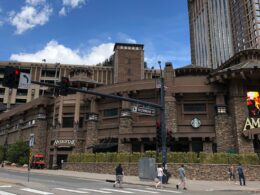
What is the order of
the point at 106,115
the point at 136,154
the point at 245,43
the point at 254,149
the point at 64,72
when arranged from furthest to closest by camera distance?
the point at 245,43, the point at 64,72, the point at 106,115, the point at 254,149, the point at 136,154

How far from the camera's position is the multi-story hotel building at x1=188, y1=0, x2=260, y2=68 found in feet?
378

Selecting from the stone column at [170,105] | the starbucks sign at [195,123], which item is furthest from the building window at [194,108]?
the stone column at [170,105]

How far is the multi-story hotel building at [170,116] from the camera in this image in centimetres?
3778

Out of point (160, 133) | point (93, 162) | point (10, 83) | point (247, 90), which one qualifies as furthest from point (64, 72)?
point (10, 83)

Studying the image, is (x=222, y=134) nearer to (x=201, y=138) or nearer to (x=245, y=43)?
(x=201, y=138)

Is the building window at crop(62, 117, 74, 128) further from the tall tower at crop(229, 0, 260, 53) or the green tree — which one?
the tall tower at crop(229, 0, 260, 53)

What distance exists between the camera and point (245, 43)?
116m

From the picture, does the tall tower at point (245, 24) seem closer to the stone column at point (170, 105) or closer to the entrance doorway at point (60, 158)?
the stone column at point (170, 105)

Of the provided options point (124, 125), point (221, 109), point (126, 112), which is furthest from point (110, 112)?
point (221, 109)

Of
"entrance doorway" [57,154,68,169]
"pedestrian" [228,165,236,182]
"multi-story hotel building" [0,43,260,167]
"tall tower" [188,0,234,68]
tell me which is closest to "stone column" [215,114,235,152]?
"multi-story hotel building" [0,43,260,167]

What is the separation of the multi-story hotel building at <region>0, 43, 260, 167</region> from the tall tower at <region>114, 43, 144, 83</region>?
3330 cm

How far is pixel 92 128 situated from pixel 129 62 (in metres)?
46.8

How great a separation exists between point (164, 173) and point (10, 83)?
48.9 feet

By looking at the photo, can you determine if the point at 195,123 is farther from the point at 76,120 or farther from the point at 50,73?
the point at 50,73
